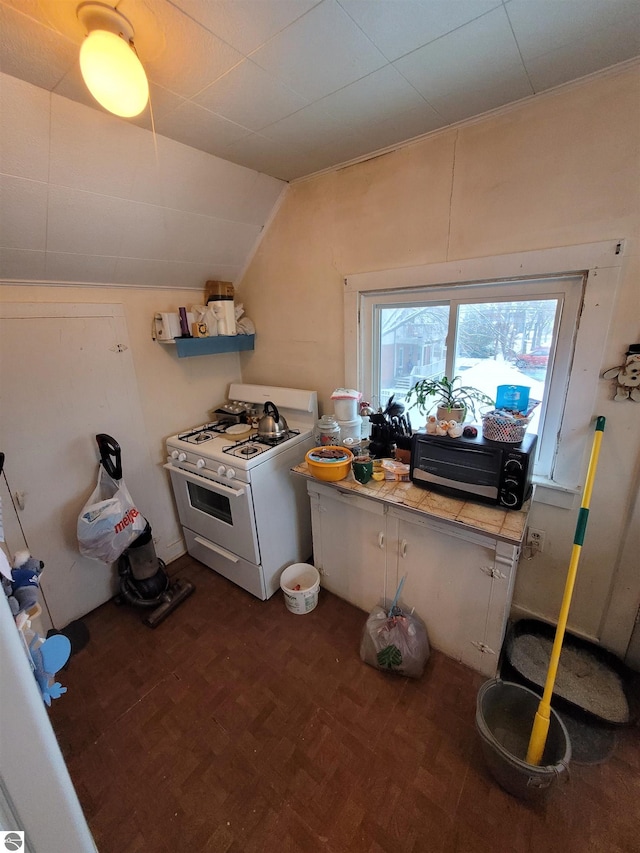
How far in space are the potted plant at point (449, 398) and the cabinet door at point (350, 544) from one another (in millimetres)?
556

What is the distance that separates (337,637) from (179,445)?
1445 mm

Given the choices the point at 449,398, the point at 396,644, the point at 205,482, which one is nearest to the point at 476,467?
the point at 449,398

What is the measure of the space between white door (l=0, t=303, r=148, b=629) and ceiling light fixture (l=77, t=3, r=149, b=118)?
1186 millimetres

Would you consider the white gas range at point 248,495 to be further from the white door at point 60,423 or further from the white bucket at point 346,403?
the white door at point 60,423

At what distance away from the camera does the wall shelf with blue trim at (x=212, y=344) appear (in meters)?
2.06

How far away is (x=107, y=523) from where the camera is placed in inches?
70.6

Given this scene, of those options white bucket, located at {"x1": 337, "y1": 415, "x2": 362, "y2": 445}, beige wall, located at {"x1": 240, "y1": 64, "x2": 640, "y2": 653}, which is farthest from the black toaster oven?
white bucket, located at {"x1": 337, "y1": 415, "x2": 362, "y2": 445}

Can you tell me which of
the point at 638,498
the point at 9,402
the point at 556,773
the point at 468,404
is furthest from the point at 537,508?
the point at 9,402

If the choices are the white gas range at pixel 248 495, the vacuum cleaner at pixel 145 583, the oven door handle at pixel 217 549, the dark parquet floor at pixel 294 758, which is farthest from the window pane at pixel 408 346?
the vacuum cleaner at pixel 145 583

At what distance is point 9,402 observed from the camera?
64.2 inches

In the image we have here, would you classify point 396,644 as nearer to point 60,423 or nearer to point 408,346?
point 408,346

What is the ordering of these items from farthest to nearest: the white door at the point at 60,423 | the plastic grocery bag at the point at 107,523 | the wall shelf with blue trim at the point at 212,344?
1. the wall shelf with blue trim at the point at 212,344
2. the plastic grocery bag at the point at 107,523
3. the white door at the point at 60,423

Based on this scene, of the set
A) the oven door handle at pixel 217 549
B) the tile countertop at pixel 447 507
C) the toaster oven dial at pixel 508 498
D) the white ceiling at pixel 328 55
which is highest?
the white ceiling at pixel 328 55

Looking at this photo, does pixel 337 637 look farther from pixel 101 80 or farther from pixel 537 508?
pixel 101 80
